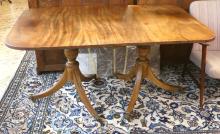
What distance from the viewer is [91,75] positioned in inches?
108

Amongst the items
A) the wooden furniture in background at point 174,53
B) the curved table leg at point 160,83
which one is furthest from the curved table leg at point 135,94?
the wooden furniture in background at point 174,53

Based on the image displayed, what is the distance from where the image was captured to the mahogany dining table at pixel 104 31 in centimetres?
176

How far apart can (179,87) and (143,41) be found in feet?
3.16

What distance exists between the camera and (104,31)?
193cm

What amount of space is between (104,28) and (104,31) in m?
0.06

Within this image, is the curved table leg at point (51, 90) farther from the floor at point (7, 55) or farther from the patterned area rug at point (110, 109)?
the floor at point (7, 55)

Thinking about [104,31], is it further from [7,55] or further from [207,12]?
[7,55]

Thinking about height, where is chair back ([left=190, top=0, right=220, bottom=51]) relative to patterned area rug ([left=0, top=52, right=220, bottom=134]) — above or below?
above

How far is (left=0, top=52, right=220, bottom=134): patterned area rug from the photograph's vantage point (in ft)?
6.88

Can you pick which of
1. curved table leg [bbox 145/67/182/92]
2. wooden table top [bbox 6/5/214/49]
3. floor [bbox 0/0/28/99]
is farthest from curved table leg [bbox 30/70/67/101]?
curved table leg [bbox 145/67/182/92]

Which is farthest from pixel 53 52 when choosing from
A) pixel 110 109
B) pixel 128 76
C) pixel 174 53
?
pixel 174 53

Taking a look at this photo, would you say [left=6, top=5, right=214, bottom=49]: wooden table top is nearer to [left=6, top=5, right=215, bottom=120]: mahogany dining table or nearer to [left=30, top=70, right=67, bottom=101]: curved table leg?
[left=6, top=5, right=215, bottom=120]: mahogany dining table

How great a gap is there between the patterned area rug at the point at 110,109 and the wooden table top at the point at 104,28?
2.30 feet

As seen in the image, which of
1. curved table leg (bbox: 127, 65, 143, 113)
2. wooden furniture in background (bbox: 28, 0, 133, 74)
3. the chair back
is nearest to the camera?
curved table leg (bbox: 127, 65, 143, 113)
